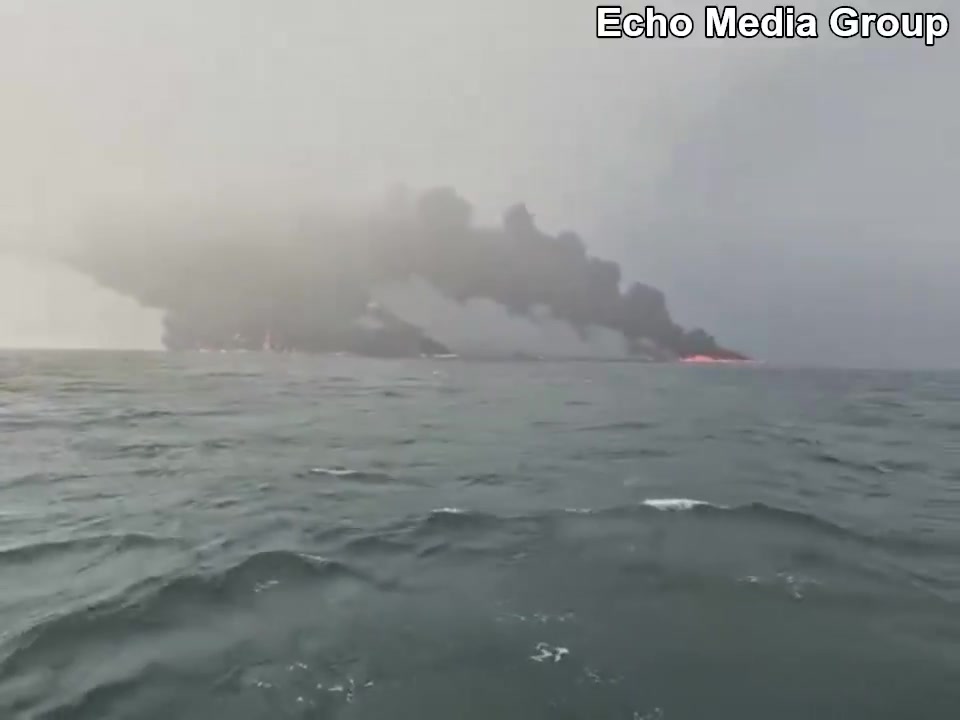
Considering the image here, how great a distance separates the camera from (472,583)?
1720 cm

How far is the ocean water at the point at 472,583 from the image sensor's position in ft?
39.1

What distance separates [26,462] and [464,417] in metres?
34.5

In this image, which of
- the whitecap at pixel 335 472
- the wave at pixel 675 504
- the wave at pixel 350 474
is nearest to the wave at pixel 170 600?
the wave at pixel 350 474

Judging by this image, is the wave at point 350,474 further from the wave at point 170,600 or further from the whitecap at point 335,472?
the wave at point 170,600

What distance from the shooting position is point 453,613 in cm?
1525

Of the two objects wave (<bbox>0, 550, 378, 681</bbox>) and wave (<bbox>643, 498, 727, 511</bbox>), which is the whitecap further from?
wave (<bbox>643, 498, 727, 511</bbox>)

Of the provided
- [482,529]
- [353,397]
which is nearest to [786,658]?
[482,529]

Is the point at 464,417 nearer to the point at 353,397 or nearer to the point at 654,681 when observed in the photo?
the point at 353,397

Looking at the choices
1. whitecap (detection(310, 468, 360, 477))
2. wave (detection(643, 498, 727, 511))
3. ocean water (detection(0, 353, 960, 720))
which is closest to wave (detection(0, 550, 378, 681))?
ocean water (detection(0, 353, 960, 720))

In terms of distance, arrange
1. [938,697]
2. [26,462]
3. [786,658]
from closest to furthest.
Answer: [938,697] < [786,658] < [26,462]

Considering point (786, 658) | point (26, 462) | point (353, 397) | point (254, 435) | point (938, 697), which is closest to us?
point (938, 697)

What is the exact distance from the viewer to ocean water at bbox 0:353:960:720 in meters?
11.9

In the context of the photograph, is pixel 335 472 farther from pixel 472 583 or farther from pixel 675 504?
pixel 675 504

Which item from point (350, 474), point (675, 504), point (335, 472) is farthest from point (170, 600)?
point (675, 504)
